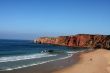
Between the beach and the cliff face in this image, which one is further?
the cliff face

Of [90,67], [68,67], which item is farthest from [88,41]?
[68,67]

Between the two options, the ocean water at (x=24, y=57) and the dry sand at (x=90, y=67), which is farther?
the ocean water at (x=24, y=57)

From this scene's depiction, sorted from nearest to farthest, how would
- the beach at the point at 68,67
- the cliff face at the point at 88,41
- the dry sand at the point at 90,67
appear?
the beach at the point at 68,67
the dry sand at the point at 90,67
the cliff face at the point at 88,41

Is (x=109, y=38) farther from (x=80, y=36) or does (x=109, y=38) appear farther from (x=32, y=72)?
(x=32, y=72)

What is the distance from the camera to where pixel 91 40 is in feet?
341

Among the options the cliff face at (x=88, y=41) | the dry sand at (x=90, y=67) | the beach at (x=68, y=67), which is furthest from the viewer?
the cliff face at (x=88, y=41)

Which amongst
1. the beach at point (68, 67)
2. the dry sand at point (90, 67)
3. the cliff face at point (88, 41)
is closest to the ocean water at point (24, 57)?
the beach at point (68, 67)

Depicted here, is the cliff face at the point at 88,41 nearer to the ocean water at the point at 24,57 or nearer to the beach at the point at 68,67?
the ocean water at the point at 24,57

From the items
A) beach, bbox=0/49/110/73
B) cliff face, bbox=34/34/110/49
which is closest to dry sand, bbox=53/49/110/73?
beach, bbox=0/49/110/73

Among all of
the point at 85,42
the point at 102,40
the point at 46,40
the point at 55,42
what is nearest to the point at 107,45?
the point at 102,40

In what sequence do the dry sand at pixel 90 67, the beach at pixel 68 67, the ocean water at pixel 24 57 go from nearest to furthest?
the beach at pixel 68 67 → the dry sand at pixel 90 67 → the ocean water at pixel 24 57

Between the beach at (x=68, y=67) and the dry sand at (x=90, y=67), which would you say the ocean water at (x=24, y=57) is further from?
the dry sand at (x=90, y=67)

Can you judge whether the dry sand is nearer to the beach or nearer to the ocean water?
the beach

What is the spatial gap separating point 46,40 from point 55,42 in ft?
52.4
